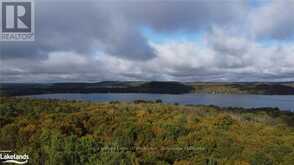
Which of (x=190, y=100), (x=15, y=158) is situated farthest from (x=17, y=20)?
(x=190, y=100)

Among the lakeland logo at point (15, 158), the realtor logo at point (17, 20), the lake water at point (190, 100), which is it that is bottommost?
the lake water at point (190, 100)

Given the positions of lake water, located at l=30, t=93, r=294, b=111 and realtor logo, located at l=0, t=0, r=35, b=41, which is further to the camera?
lake water, located at l=30, t=93, r=294, b=111

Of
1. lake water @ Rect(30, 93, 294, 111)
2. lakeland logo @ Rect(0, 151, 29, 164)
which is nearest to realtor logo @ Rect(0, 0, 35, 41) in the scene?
lakeland logo @ Rect(0, 151, 29, 164)

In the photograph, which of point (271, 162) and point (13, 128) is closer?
point (271, 162)

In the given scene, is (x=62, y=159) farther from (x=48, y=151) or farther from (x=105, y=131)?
(x=105, y=131)

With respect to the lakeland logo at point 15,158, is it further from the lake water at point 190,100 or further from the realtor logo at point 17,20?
the lake water at point 190,100

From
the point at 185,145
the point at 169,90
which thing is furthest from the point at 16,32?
the point at 169,90

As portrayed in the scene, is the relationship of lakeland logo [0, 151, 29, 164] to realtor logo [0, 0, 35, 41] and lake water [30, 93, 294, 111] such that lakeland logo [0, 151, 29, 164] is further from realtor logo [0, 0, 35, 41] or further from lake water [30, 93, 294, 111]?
Result: lake water [30, 93, 294, 111]

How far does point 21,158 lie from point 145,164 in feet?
10.0

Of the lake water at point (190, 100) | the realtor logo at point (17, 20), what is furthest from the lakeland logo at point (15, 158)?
the lake water at point (190, 100)

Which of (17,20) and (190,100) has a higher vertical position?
(17,20)

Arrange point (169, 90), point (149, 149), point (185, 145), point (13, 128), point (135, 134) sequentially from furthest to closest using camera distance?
point (169, 90), point (135, 134), point (13, 128), point (185, 145), point (149, 149)

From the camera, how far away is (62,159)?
707 cm

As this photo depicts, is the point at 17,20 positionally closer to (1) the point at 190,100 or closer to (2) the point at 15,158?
(2) the point at 15,158
